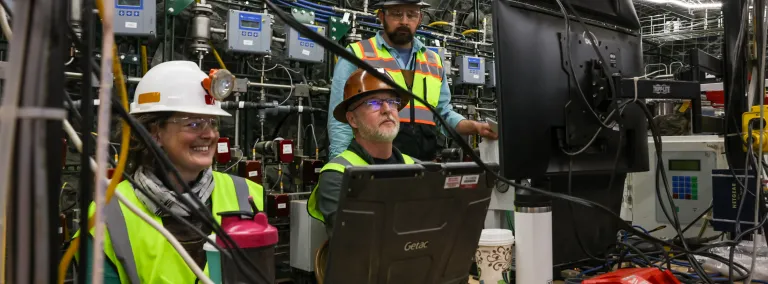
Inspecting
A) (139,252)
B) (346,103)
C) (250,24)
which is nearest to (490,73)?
(250,24)

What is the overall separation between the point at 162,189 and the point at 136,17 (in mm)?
2667

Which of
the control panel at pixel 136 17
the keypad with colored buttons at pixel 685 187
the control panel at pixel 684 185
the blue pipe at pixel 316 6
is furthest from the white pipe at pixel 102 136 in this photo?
the blue pipe at pixel 316 6

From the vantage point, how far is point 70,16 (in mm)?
448

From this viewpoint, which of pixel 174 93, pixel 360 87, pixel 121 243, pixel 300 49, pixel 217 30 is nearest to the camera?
pixel 121 243

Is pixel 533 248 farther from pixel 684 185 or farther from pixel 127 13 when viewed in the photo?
pixel 127 13

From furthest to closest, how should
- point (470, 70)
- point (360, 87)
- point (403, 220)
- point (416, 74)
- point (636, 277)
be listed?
point (470, 70), point (416, 74), point (360, 87), point (636, 277), point (403, 220)

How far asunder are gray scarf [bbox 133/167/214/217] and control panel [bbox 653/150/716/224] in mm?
1445

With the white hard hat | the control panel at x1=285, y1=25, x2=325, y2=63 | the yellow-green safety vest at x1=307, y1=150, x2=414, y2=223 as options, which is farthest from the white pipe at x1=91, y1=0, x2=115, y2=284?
the control panel at x1=285, y1=25, x2=325, y2=63

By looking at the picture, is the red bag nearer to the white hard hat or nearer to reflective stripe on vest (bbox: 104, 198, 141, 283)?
reflective stripe on vest (bbox: 104, 198, 141, 283)

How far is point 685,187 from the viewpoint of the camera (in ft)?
6.27

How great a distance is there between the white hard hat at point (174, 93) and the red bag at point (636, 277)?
1.13 m

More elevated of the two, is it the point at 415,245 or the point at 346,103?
the point at 346,103

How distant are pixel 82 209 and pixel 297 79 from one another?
4703 millimetres

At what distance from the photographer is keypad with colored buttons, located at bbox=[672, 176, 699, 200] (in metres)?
1.89
